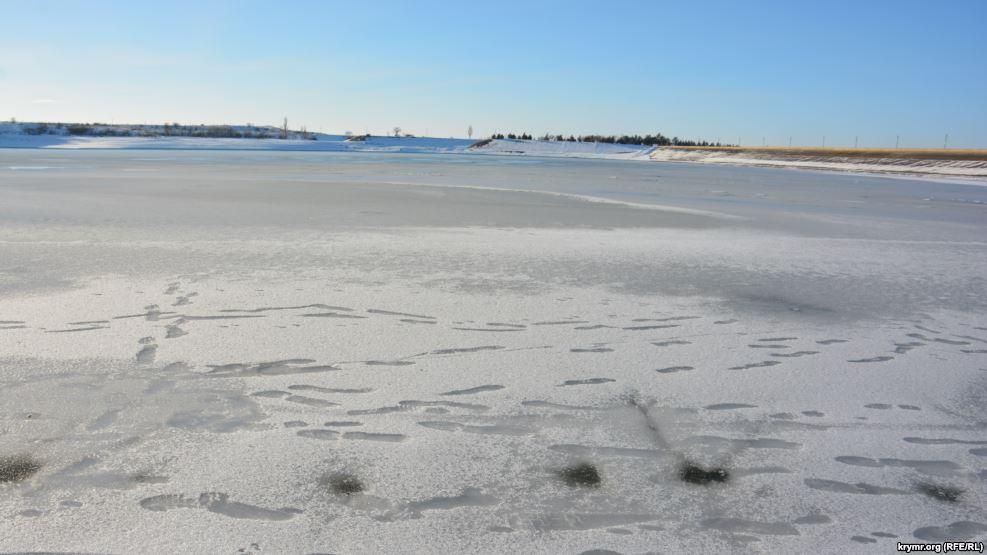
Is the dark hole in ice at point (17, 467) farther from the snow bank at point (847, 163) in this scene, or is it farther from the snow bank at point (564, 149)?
the snow bank at point (564, 149)

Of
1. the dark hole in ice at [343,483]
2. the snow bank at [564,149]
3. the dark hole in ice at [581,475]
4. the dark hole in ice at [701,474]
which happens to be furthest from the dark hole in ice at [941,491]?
the snow bank at [564,149]

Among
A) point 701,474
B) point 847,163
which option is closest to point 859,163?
point 847,163

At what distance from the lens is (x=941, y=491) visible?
2.42 meters

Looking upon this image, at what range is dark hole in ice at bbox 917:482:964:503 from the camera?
238 centimetres

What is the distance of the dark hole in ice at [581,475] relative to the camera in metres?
2.44

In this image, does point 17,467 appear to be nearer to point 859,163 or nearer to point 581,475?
point 581,475

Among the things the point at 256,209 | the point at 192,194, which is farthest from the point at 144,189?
the point at 256,209

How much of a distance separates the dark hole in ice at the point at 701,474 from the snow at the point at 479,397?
0.04 m

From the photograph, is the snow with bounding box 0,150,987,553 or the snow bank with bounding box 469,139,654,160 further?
the snow bank with bounding box 469,139,654,160

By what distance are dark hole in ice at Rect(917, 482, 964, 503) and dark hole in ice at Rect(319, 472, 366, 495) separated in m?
1.95

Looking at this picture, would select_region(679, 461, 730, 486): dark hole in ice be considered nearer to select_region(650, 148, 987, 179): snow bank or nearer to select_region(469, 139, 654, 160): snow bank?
select_region(650, 148, 987, 179): snow bank

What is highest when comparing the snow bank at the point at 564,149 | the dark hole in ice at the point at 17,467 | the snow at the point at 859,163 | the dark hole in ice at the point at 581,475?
the snow bank at the point at 564,149

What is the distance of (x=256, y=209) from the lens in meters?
10.4

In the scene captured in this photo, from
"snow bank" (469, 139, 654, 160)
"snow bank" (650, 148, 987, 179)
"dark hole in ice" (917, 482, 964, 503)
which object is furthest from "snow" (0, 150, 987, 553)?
"snow bank" (469, 139, 654, 160)
